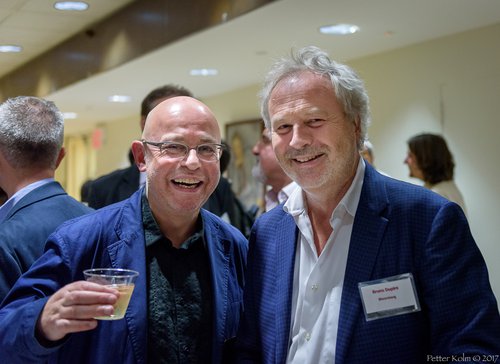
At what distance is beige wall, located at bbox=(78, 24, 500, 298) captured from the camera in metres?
4.95

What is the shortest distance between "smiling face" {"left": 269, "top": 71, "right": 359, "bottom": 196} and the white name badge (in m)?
0.31

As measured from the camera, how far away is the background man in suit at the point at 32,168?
196 cm

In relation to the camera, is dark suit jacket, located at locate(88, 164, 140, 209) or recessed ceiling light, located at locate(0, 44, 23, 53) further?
recessed ceiling light, located at locate(0, 44, 23, 53)

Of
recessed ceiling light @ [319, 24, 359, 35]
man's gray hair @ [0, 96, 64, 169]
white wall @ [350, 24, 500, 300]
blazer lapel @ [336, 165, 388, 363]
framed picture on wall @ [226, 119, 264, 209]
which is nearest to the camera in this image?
blazer lapel @ [336, 165, 388, 363]

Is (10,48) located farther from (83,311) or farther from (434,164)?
(83,311)

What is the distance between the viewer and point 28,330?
1.52 m

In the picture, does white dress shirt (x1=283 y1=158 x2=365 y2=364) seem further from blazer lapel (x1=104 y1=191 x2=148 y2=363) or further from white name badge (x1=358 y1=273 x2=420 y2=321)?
blazer lapel (x1=104 y1=191 x2=148 y2=363)

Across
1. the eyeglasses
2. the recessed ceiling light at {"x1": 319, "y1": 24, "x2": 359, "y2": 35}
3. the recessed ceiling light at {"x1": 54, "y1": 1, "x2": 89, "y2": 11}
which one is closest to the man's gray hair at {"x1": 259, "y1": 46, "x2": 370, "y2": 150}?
the eyeglasses

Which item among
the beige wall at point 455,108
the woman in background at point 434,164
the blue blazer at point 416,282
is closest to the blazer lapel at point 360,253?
the blue blazer at point 416,282

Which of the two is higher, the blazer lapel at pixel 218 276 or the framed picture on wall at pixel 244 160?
the framed picture on wall at pixel 244 160

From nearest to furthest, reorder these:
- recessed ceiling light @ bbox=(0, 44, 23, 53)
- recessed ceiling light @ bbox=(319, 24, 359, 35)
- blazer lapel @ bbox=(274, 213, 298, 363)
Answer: blazer lapel @ bbox=(274, 213, 298, 363) < recessed ceiling light @ bbox=(319, 24, 359, 35) < recessed ceiling light @ bbox=(0, 44, 23, 53)

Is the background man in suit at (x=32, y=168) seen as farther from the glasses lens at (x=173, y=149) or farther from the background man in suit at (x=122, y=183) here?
the background man in suit at (x=122, y=183)

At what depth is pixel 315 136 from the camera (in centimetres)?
167

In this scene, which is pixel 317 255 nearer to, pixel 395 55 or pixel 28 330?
pixel 28 330
